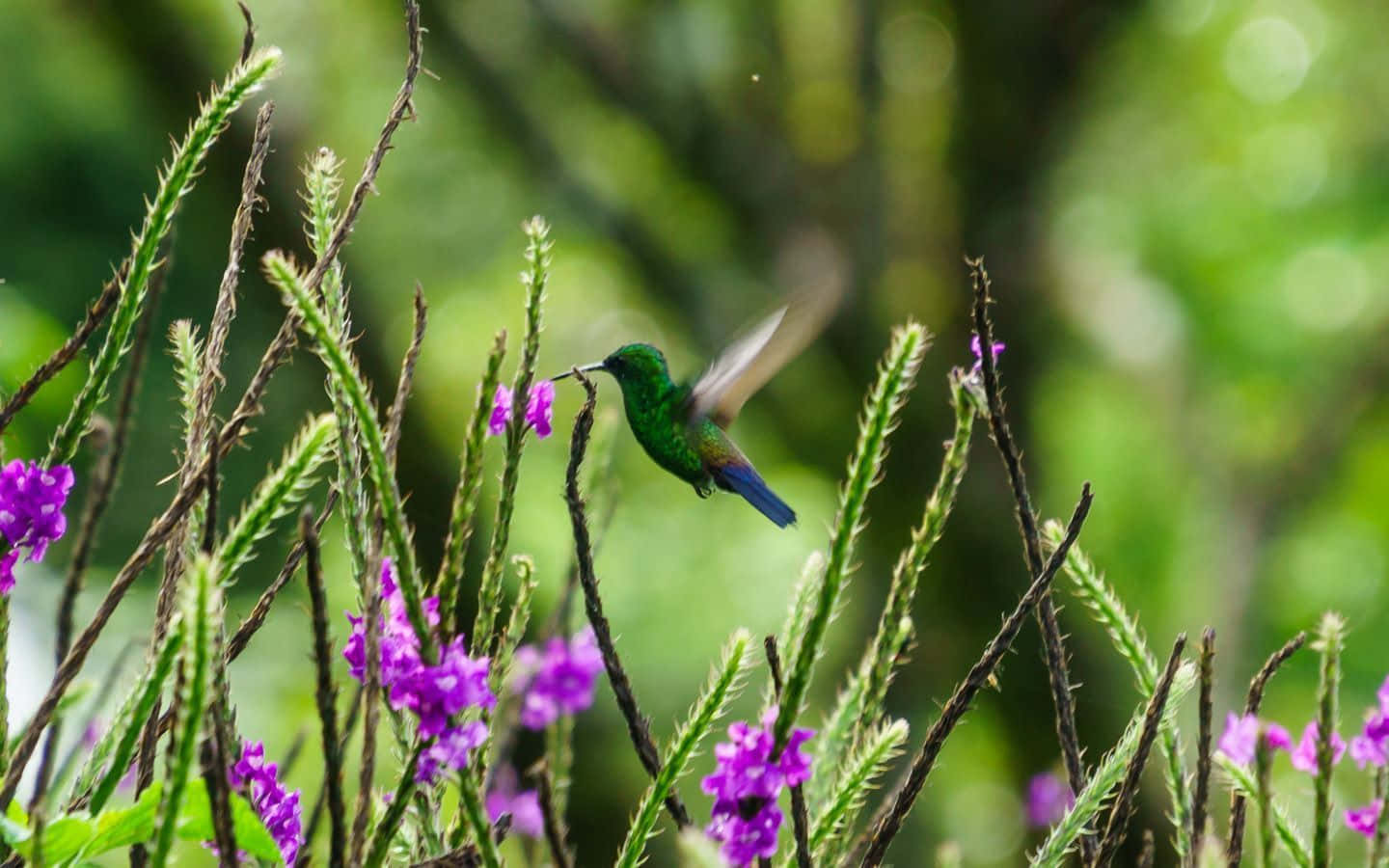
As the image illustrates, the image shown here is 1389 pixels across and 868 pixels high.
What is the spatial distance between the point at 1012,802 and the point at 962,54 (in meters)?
3.65

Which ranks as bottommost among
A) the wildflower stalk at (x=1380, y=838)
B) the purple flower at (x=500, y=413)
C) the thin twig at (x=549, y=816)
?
the thin twig at (x=549, y=816)

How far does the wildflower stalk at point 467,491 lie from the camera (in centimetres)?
80

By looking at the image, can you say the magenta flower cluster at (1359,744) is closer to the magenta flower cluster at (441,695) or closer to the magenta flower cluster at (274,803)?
the magenta flower cluster at (441,695)

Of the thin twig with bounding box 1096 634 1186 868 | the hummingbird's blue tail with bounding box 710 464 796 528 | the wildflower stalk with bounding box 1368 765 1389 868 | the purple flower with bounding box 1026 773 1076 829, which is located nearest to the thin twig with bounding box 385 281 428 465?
the thin twig with bounding box 1096 634 1186 868

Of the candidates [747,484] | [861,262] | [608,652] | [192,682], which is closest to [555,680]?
[608,652]

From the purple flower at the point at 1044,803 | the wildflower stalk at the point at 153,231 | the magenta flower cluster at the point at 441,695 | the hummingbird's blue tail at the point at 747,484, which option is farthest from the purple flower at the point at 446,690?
the purple flower at the point at 1044,803

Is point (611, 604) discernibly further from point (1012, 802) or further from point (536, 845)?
point (536, 845)

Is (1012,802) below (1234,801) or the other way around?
the other way around

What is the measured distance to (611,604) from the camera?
9.67 meters

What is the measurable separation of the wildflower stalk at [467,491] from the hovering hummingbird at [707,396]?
836mm

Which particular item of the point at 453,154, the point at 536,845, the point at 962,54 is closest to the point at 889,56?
the point at 962,54

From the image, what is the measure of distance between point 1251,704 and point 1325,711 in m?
0.16

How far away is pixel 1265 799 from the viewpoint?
71 cm

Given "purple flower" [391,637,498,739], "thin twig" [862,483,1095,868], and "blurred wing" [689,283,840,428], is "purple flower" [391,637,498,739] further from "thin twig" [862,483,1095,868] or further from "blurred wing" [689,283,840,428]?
"blurred wing" [689,283,840,428]
